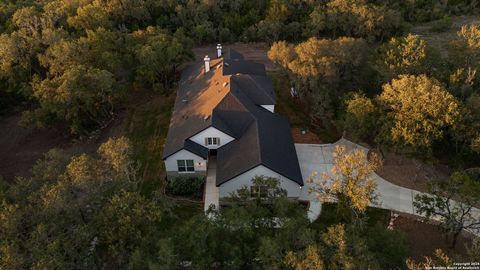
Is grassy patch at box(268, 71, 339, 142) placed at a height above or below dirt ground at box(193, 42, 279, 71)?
below

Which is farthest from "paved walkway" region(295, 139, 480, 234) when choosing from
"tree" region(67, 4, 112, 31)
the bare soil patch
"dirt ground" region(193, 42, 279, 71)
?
"tree" region(67, 4, 112, 31)

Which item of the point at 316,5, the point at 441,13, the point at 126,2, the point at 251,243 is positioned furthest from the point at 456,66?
the point at 126,2

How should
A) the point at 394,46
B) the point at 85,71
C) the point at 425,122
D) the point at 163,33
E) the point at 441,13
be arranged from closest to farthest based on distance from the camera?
the point at 425,122
the point at 85,71
the point at 394,46
the point at 163,33
the point at 441,13

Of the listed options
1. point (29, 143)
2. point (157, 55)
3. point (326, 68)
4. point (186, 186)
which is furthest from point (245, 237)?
point (29, 143)

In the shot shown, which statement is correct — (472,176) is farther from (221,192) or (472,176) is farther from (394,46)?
(221,192)

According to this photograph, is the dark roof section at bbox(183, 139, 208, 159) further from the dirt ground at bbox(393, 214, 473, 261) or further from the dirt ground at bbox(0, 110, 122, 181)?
the dirt ground at bbox(393, 214, 473, 261)

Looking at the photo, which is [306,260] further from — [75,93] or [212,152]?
[75,93]
